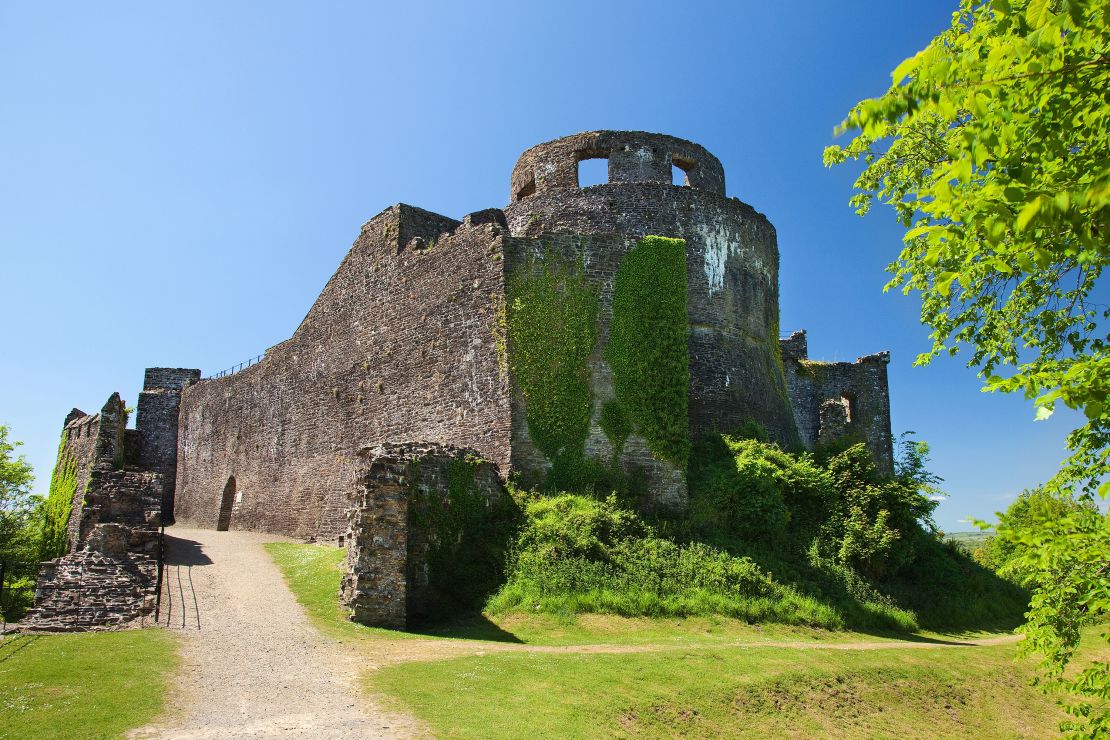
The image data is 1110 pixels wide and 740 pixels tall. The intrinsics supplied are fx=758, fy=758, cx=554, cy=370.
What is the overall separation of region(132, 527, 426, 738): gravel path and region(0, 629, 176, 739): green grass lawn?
31cm

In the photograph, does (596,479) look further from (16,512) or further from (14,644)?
(16,512)

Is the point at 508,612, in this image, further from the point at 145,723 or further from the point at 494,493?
the point at 145,723

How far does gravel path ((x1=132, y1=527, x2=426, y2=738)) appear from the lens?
8.17 metres

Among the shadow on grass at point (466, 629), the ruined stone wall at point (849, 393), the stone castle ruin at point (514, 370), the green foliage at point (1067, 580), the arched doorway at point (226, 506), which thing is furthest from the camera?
the arched doorway at point (226, 506)

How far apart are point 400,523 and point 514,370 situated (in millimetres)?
5439

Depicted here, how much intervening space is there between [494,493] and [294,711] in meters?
8.30

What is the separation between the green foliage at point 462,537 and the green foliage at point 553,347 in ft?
7.21

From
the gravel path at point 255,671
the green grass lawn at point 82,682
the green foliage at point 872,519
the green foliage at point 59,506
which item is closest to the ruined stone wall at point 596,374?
the green foliage at point 872,519

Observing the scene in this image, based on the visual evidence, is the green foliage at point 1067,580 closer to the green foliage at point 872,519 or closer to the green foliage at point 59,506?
the green foliage at point 872,519

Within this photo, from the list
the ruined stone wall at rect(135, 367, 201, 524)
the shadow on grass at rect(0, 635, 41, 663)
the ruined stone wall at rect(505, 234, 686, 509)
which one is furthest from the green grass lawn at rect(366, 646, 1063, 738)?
the ruined stone wall at rect(135, 367, 201, 524)

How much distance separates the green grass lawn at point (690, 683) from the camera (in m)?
9.49

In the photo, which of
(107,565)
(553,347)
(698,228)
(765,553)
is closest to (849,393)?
(698,228)

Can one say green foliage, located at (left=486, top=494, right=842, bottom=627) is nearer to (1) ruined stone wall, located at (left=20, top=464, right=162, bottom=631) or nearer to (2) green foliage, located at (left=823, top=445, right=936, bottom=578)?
(2) green foliage, located at (left=823, top=445, right=936, bottom=578)

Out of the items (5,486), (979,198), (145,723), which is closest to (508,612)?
(145,723)
